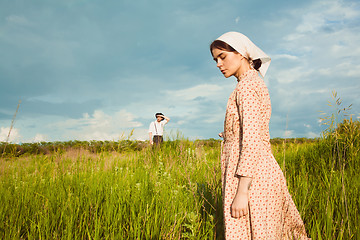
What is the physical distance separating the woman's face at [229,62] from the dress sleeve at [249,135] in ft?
1.15

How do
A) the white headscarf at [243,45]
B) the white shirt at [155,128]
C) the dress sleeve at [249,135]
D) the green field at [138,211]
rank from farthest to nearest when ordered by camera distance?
the white shirt at [155,128]
the green field at [138,211]
the white headscarf at [243,45]
the dress sleeve at [249,135]

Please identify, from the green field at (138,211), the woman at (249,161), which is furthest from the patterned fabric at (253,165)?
the green field at (138,211)

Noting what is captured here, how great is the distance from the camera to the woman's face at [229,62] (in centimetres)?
214

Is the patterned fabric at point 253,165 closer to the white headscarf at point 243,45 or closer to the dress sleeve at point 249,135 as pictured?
the dress sleeve at point 249,135

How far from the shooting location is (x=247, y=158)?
71.5 inches

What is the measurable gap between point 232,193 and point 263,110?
0.70 m

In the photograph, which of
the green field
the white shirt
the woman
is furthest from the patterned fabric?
the white shirt

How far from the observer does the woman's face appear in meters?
2.14

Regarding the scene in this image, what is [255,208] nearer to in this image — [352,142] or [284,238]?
[284,238]

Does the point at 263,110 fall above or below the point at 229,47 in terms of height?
below

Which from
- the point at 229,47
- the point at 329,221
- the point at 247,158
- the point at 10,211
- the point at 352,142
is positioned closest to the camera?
the point at 247,158

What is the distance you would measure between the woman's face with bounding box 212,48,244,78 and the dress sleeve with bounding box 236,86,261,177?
1.15 ft

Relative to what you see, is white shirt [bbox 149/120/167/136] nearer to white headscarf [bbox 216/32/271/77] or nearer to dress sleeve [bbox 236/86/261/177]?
white headscarf [bbox 216/32/271/77]

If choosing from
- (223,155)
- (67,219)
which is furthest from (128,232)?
(223,155)
